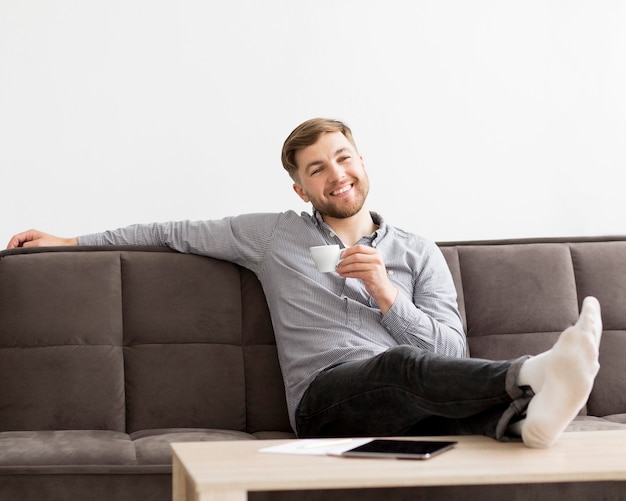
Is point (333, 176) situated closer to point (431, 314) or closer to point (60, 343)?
point (431, 314)

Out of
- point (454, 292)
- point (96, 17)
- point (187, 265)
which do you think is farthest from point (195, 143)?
point (454, 292)

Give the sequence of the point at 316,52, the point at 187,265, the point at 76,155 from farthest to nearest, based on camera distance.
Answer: the point at 316,52 < the point at 76,155 < the point at 187,265

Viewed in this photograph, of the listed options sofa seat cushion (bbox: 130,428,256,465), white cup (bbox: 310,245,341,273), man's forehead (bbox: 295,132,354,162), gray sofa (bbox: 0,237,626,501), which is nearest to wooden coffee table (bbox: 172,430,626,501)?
sofa seat cushion (bbox: 130,428,256,465)

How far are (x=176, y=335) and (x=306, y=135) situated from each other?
0.68m

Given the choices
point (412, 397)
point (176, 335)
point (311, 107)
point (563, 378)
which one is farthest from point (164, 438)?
point (311, 107)

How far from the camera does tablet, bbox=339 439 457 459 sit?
1465mm

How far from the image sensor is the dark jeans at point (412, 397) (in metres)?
1.64

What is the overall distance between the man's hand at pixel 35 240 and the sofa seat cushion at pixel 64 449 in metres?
0.58

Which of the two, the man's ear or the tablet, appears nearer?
the tablet

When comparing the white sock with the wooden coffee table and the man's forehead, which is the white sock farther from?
the man's forehead

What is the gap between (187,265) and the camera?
2.48 meters

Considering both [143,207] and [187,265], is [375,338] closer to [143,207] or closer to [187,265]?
[187,265]

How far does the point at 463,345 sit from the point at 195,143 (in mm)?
1291

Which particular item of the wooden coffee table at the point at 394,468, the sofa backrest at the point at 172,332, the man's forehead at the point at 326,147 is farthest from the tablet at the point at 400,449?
the man's forehead at the point at 326,147
